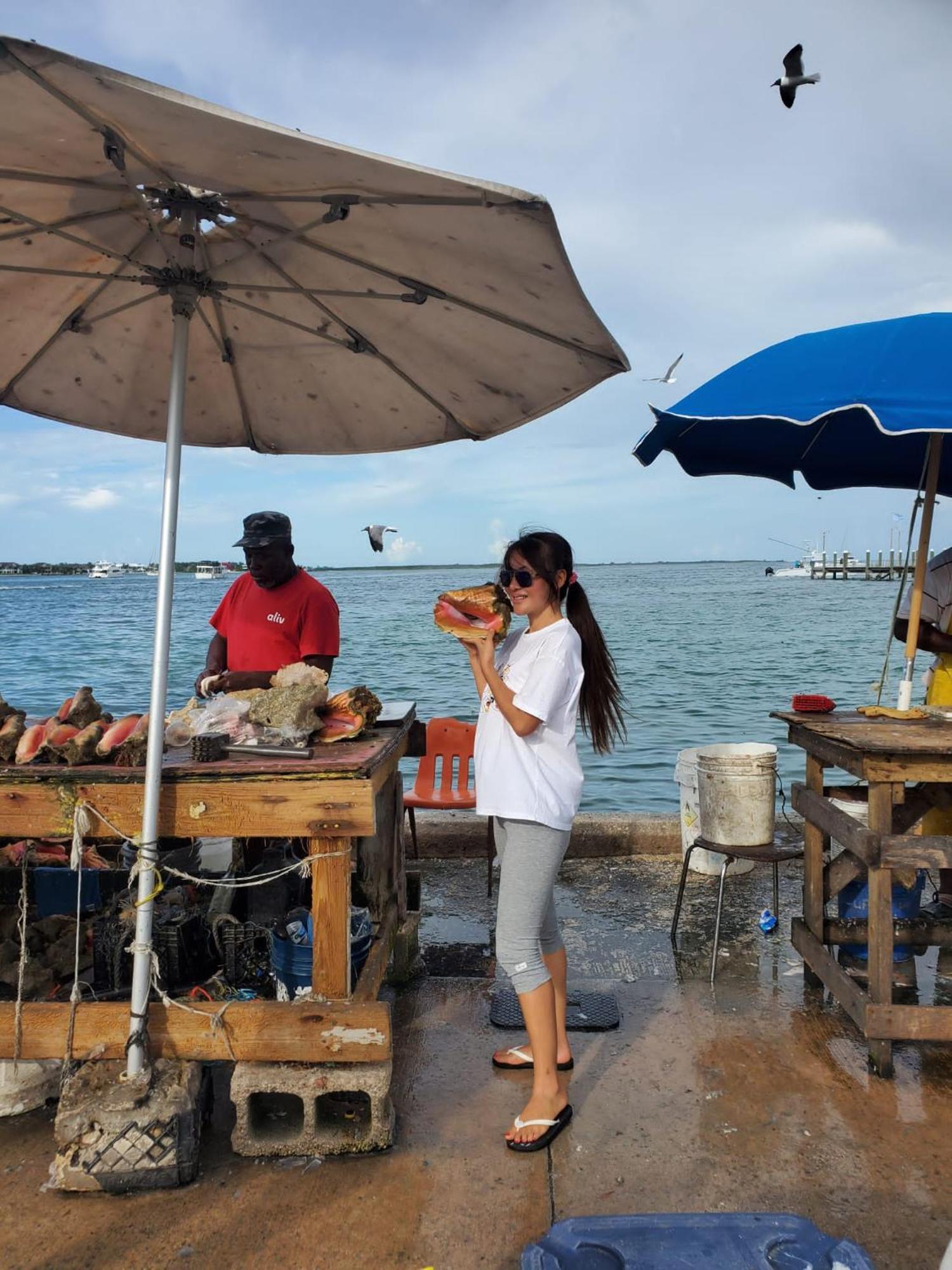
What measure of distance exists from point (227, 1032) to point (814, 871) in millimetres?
2657

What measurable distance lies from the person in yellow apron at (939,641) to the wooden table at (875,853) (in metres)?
0.44

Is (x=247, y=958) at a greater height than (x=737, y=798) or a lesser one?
lesser

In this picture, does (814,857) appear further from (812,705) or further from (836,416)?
(836,416)

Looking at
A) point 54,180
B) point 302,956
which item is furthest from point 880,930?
point 54,180

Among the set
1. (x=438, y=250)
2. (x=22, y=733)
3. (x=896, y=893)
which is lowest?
(x=896, y=893)

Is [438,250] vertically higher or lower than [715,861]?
higher

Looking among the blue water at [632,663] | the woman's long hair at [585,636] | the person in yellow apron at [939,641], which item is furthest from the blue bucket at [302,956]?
the blue water at [632,663]

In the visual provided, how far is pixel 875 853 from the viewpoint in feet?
11.8

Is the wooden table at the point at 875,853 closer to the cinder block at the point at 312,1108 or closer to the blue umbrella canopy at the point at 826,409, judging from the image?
the blue umbrella canopy at the point at 826,409

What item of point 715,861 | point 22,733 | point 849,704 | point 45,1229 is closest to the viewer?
point 45,1229

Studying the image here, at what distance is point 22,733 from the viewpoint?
322 centimetres

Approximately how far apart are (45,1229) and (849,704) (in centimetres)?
2043

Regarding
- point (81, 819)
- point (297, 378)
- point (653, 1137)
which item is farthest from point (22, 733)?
point (653, 1137)

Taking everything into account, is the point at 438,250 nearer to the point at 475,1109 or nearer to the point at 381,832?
the point at 381,832
